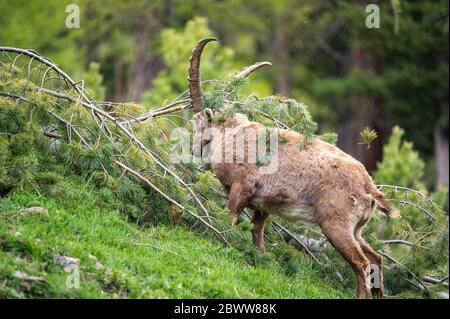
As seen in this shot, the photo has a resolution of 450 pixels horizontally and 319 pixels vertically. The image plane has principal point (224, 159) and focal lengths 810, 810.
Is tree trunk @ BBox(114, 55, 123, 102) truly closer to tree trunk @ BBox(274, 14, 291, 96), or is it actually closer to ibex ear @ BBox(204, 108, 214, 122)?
tree trunk @ BBox(274, 14, 291, 96)

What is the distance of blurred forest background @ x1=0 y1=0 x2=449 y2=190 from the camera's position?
28.2 m

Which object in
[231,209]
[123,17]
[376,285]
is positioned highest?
[123,17]

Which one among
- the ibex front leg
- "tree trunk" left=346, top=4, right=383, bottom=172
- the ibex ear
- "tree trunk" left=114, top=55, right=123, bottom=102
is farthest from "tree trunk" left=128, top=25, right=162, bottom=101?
the ibex front leg

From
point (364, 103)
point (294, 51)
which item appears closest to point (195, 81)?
point (364, 103)

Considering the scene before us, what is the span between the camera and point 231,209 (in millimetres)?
10516

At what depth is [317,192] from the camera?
1012 centimetres

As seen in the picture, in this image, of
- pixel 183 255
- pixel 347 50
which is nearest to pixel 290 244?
pixel 183 255

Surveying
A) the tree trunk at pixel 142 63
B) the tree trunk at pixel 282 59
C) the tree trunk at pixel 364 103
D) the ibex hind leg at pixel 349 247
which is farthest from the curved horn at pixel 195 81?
the tree trunk at pixel 282 59

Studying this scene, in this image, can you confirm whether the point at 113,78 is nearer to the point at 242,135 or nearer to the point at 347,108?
the point at 347,108

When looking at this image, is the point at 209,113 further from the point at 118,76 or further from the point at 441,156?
the point at 118,76

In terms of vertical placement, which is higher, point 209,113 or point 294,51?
point 294,51

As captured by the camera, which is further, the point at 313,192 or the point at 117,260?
the point at 313,192

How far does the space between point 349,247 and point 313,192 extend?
83cm

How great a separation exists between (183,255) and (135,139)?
1.96 metres
